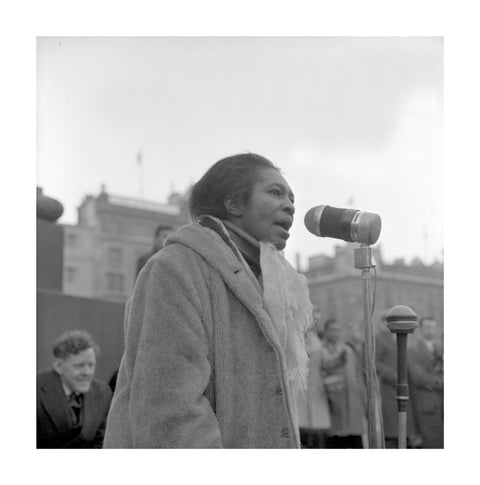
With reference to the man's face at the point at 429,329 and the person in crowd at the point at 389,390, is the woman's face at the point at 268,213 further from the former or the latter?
the man's face at the point at 429,329

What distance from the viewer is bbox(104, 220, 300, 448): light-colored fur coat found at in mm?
1966

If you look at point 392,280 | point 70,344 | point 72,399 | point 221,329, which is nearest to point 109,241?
point 70,344

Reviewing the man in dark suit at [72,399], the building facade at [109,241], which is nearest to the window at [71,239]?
the building facade at [109,241]

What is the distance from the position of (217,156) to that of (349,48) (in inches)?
27.2

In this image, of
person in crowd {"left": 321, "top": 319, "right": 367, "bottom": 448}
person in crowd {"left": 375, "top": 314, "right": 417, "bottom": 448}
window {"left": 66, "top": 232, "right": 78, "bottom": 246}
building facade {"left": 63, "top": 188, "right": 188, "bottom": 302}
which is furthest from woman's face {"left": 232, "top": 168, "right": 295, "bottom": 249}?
person in crowd {"left": 321, "top": 319, "right": 367, "bottom": 448}

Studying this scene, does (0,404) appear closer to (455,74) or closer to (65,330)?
(65,330)

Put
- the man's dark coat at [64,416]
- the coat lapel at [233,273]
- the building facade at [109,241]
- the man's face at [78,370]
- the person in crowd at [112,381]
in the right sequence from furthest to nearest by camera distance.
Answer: the building facade at [109,241] → the man's face at [78,370] → the person in crowd at [112,381] → the man's dark coat at [64,416] → the coat lapel at [233,273]

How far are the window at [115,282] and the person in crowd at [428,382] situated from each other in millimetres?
1705

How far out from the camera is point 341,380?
472 cm

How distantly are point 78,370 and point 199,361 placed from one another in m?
1.78

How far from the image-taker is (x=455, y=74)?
323cm

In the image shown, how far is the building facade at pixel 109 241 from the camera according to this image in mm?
4168

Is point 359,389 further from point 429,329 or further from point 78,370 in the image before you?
point 78,370

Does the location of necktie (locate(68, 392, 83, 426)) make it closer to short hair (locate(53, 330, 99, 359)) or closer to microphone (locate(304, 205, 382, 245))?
short hair (locate(53, 330, 99, 359))
